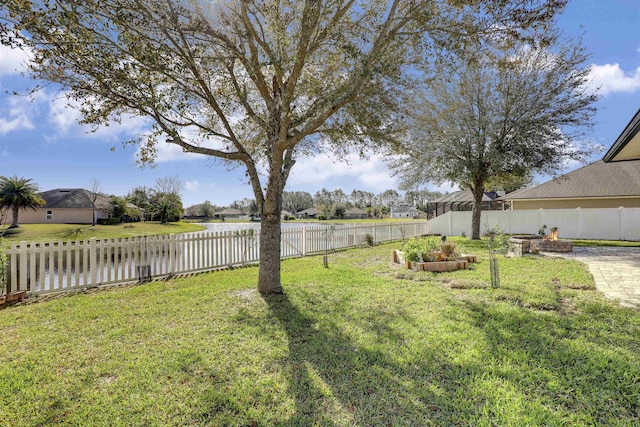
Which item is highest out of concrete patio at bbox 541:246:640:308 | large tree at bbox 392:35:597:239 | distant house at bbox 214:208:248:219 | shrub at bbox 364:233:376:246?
large tree at bbox 392:35:597:239

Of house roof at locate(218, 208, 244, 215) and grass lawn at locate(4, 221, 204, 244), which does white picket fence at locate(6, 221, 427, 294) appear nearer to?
grass lawn at locate(4, 221, 204, 244)

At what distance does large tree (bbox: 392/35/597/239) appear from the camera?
1173 centimetres

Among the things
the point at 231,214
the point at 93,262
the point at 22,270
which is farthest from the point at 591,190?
the point at 231,214

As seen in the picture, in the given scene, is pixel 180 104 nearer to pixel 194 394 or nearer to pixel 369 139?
pixel 369 139

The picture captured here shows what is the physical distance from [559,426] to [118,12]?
21.2ft

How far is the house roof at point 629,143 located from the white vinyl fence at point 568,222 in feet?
15.9

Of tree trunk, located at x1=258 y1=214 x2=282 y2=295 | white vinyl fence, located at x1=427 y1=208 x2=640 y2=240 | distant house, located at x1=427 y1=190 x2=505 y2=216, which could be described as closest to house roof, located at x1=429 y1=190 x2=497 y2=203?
distant house, located at x1=427 y1=190 x2=505 y2=216

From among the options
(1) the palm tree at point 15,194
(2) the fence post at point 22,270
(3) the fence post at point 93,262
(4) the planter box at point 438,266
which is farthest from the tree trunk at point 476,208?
(1) the palm tree at point 15,194

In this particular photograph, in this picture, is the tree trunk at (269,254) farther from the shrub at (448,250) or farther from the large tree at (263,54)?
the shrub at (448,250)

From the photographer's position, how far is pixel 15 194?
25.5 metres

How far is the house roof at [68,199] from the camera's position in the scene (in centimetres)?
3259

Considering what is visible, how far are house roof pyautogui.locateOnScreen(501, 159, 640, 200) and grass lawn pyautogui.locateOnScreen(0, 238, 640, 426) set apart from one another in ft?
49.9

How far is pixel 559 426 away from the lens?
6.45ft

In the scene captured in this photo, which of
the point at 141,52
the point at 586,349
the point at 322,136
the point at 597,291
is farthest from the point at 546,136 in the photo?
the point at 141,52
